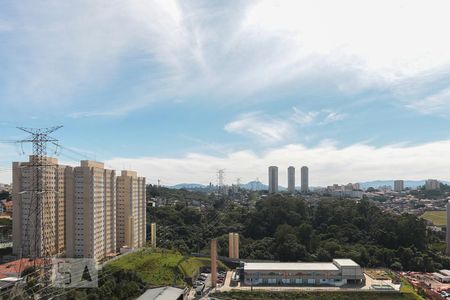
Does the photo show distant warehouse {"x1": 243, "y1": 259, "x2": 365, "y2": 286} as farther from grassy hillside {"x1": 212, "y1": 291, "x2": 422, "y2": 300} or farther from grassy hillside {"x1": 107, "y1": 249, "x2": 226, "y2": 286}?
grassy hillside {"x1": 107, "y1": 249, "x2": 226, "y2": 286}

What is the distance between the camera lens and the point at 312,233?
2144cm

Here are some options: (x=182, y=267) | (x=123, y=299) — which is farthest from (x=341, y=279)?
(x=123, y=299)

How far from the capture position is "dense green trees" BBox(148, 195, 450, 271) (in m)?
19.1

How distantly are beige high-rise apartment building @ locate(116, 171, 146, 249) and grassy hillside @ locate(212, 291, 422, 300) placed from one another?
7136 millimetres

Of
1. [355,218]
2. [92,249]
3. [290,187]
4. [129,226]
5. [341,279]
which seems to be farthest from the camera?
[290,187]

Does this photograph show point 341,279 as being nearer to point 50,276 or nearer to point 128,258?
point 128,258

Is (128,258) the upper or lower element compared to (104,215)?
lower

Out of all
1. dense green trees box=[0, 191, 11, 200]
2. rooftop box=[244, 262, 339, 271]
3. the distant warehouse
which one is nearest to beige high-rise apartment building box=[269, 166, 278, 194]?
dense green trees box=[0, 191, 11, 200]

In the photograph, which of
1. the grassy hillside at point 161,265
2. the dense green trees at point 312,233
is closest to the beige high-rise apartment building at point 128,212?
the grassy hillside at point 161,265

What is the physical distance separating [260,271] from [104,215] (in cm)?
703

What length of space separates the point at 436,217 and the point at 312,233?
1679 cm

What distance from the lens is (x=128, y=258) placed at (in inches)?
672

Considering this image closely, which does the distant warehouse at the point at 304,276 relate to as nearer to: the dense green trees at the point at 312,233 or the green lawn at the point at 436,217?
the dense green trees at the point at 312,233

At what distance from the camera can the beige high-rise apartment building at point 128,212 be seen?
65.8ft
